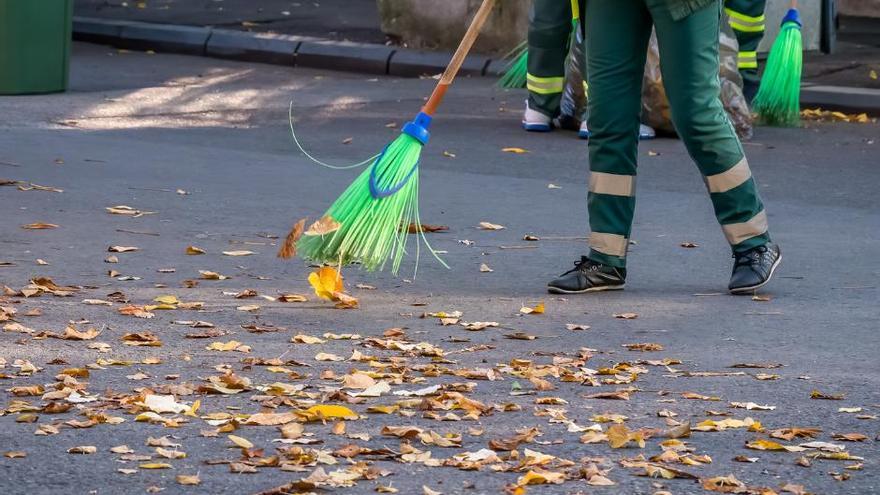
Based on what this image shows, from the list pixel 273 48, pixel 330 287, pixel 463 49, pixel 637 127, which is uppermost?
pixel 463 49

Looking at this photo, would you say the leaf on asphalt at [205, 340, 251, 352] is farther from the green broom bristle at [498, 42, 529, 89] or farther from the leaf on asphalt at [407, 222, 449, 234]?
the green broom bristle at [498, 42, 529, 89]

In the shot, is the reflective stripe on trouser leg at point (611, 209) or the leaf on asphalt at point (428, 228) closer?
the reflective stripe on trouser leg at point (611, 209)

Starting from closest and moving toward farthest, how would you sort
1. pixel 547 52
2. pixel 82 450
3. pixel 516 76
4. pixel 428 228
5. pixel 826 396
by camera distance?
pixel 82 450
pixel 826 396
pixel 428 228
pixel 547 52
pixel 516 76

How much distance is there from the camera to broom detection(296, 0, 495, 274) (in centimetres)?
523

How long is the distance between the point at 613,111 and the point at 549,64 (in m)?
4.28

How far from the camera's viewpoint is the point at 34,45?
10.8m

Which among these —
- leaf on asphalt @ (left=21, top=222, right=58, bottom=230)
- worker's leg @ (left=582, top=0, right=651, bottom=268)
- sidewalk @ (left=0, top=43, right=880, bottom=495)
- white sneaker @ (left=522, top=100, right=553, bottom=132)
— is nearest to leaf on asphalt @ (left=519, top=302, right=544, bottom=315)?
sidewalk @ (left=0, top=43, right=880, bottom=495)

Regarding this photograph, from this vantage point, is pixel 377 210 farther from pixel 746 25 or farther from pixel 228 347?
pixel 746 25

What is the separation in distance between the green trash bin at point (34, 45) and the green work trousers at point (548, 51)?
322 centimetres

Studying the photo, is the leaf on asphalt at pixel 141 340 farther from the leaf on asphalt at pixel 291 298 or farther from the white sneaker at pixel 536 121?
the white sneaker at pixel 536 121

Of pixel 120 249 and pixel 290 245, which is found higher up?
pixel 290 245

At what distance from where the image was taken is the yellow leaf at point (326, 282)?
Answer: 16.6 feet

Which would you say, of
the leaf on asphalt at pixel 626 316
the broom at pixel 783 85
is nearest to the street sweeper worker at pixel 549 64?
the broom at pixel 783 85

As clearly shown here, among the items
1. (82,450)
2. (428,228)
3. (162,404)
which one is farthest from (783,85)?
(82,450)
